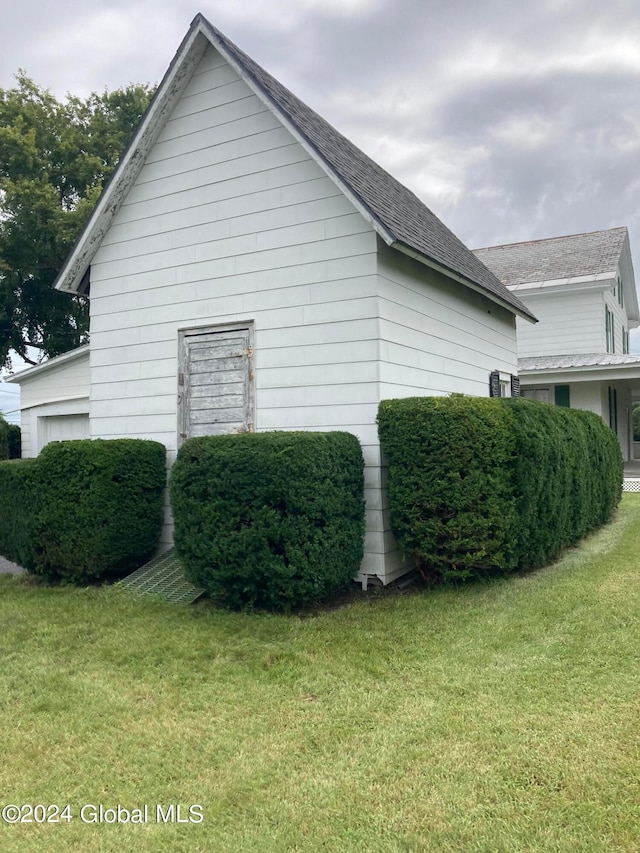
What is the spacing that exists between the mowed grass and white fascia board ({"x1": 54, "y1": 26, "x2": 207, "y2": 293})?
486cm

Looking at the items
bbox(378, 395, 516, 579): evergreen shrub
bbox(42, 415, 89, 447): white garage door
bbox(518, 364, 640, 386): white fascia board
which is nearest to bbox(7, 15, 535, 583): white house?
bbox(378, 395, 516, 579): evergreen shrub

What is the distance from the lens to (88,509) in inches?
267

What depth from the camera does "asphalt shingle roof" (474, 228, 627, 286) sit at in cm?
1905

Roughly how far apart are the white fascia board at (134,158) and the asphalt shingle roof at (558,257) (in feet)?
46.1

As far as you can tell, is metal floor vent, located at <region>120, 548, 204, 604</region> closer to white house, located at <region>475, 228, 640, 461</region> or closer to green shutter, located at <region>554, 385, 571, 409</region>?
white house, located at <region>475, 228, 640, 461</region>

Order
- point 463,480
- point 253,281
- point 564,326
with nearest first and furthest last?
point 463,480
point 253,281
point 564,326

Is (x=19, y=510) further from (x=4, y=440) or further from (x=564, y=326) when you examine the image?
(x=564, y=326)

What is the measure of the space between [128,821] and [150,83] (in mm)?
30663

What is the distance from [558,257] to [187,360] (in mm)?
16278

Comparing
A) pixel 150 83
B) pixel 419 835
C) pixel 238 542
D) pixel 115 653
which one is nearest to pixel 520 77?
pixel 238 542

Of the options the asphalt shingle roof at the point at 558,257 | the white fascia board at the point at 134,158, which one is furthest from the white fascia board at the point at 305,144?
the asphalt shingle roof at the point at 558,257

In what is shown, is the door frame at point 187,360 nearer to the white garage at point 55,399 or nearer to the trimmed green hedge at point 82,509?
the trimmed green hedge at point 82,509

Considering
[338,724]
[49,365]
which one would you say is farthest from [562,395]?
[338,724]

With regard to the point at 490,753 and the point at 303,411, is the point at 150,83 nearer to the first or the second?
the point at 303,411
